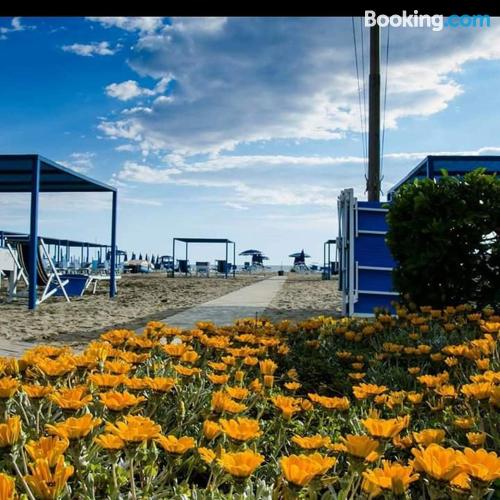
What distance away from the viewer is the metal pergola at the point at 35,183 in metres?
9.02

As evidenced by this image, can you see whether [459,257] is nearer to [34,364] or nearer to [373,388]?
[373,388]

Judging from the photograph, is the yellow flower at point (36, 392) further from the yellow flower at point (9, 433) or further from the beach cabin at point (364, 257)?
the beach cabin at point (364, 257)

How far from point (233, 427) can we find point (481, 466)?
1.54ft

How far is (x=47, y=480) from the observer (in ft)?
2.78

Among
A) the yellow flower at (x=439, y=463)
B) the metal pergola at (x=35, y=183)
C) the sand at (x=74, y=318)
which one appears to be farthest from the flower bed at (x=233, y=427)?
the metal pergola at (x=35, y=183)

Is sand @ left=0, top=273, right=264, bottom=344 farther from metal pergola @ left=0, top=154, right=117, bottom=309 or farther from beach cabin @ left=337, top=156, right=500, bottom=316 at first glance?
beach cabin @ left=337, top=156, right=500, bottom=316

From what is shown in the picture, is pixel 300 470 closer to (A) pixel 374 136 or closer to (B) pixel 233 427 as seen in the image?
(B) pixel 233 427

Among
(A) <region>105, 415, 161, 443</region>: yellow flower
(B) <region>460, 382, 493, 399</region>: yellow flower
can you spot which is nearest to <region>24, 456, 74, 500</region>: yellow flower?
(A) <region>105, 415, 161, 443</region>: yellow flower

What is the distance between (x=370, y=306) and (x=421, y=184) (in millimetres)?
2763

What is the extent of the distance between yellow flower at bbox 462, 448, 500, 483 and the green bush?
371 cm

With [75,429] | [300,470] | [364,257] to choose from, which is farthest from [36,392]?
[364,257]

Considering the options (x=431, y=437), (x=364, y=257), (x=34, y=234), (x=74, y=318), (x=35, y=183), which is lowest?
(x=74, y=318)

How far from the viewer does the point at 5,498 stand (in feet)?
2.60

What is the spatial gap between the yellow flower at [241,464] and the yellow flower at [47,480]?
26 cm
